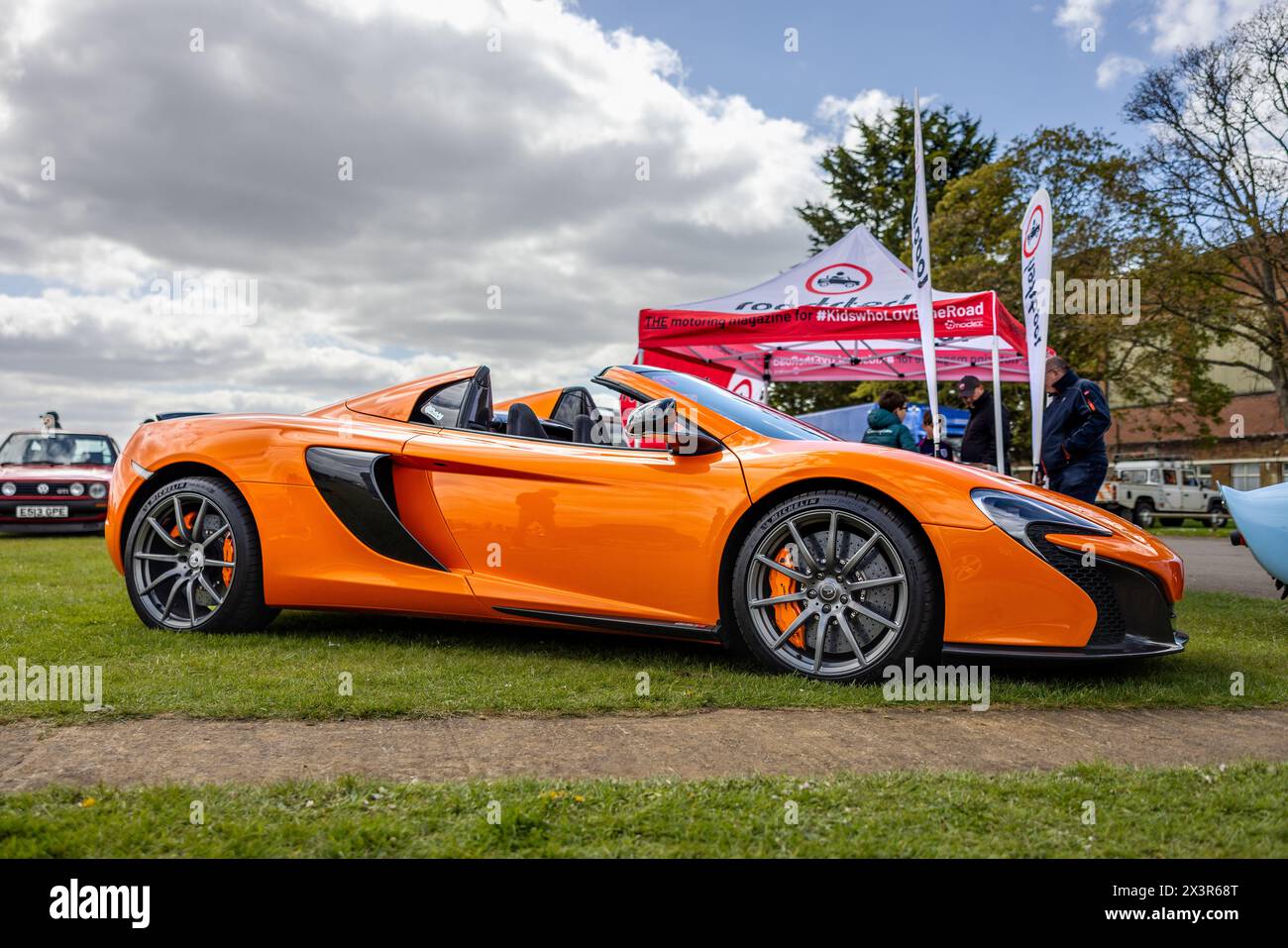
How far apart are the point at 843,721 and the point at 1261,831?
1252 mm

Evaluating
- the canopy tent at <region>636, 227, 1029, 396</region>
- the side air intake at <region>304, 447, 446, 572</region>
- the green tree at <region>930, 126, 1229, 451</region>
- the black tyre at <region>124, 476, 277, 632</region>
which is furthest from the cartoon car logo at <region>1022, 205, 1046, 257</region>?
the green tree at <region>930, 126, 1229, 451</region>

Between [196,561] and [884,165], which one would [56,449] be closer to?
[196,561]

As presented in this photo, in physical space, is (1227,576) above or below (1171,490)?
below

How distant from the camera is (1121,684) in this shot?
3.73 m

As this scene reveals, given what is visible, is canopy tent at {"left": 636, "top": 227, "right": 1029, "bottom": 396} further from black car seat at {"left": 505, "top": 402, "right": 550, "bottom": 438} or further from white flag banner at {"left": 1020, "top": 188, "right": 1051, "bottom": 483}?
black car seat at {"left": 505, "top": 402, "right": 550, "bottom": 438}

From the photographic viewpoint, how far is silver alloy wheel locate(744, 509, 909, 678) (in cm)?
365

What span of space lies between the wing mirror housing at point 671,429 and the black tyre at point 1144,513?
1056 inches

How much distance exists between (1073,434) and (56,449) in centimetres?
1336

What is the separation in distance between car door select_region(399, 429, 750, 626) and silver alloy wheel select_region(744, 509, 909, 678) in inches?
7.5

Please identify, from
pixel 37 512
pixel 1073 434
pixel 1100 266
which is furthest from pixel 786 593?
pixel 1100 266

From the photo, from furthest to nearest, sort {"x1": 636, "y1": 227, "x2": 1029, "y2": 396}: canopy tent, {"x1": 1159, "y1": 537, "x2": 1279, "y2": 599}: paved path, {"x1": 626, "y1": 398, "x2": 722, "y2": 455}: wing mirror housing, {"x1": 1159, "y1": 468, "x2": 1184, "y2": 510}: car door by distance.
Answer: {"x1": 1159, "y1": 468, "x2": 1184, "y2": 510}: car door < {"x1": 636, "y1": 227, "x2": 1029, "y2": 396}: canopy tent < {"x1": 1159, "y1": 537, "x2": 1279, "y2": 599}: paved path < {"x1": 626, "y1": 398, "x2": 722, "y2": 455}: wing mirror housing

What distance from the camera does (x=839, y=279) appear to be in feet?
38.1

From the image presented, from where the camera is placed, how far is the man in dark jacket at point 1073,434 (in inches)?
267
